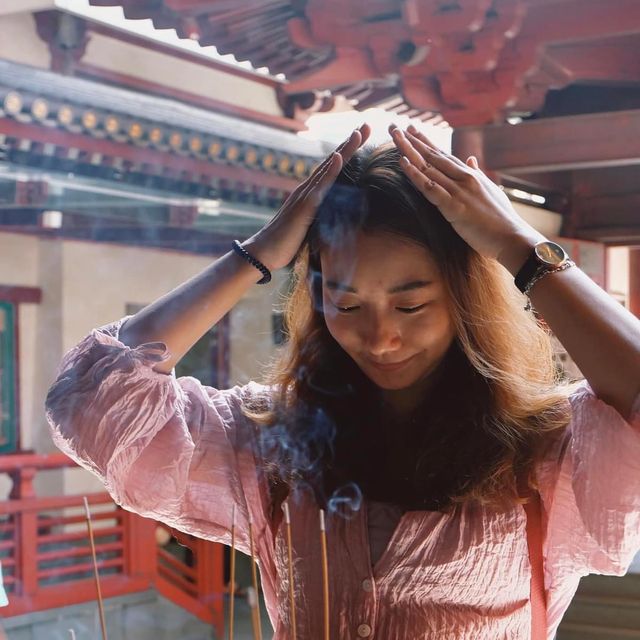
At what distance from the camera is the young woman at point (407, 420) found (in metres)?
0.59

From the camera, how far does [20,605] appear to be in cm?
153

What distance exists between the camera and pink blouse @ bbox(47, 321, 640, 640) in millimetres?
589

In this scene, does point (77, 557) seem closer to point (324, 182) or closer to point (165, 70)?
point (165, 70)

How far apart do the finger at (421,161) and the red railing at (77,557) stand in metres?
1.07

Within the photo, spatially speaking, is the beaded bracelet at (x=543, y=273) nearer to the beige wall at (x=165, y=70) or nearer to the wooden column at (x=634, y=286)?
the wooden column at (x=634, y=286)

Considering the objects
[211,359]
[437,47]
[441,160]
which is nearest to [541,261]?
[441,160]

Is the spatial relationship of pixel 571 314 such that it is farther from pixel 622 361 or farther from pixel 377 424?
pixel 377 424

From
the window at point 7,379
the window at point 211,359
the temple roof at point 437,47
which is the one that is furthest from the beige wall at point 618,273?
the window at point 7,379

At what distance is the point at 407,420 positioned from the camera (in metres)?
0.71

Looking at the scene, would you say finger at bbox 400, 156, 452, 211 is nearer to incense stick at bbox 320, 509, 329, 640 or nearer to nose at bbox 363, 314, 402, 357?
nose at bbox 363, 314, 402, 357

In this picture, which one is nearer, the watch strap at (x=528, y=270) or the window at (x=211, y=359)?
the watch strap at (x=528, y=270)

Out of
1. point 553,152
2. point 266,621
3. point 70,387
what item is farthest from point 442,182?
point 266,621

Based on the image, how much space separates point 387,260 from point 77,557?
1267 millimetres

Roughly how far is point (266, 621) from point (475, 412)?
0.70m
